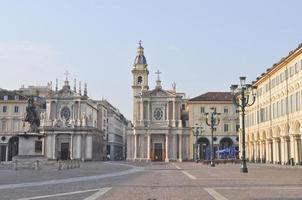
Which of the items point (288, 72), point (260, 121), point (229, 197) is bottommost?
point (229, 197)

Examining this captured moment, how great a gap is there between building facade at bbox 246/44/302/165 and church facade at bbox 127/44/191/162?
1118 inches

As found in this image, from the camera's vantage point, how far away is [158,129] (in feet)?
380

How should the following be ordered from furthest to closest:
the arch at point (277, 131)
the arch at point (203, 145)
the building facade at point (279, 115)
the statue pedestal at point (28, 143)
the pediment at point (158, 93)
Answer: the pediment at point (158, 93), the arch at point (203, 145), the arch at point (277, 131), the building facade at point (279, 115), the statue pedestal at point (28, 143)

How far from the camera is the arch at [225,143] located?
115m

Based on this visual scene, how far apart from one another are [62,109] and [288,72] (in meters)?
68.7

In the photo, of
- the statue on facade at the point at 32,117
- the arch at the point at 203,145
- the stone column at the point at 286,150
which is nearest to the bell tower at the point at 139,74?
the arch at the point at 203,145

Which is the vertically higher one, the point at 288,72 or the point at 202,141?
the point at 288,72

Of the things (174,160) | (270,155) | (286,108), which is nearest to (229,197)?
(286,108)

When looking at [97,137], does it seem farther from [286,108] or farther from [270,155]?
[286,108]

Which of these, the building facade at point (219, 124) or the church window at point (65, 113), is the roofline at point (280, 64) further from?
the church window at point (65, 113)

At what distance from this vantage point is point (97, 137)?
4988 inches

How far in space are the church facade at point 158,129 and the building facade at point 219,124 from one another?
302 centimetres

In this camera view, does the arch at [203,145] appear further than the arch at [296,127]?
Yes

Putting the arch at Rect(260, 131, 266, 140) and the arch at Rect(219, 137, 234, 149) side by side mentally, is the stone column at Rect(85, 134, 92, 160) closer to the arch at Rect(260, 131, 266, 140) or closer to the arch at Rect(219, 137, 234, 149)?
the arch at Rect(219, 137, 234, 149)
